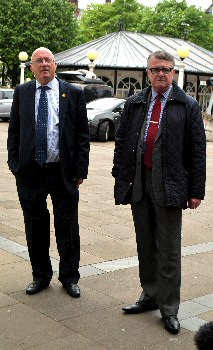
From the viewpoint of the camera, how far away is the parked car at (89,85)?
28.0m

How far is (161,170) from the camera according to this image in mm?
4527

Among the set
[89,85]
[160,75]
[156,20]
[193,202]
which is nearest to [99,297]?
[193,202]

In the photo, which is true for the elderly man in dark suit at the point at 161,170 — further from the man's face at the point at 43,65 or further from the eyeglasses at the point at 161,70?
the man's face at the point at 43,65

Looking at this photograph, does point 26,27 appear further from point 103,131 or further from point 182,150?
point 182,150

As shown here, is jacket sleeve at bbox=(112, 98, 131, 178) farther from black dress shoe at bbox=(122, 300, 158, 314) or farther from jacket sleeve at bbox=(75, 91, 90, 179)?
black dress shoe at bbox=(122, 300, 158, 314)

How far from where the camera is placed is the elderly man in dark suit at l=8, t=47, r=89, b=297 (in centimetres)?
507

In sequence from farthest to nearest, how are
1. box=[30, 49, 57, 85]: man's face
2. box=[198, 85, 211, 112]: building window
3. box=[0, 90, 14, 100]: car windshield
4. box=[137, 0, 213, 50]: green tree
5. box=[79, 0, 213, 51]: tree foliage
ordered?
box=[79, 0, 213, 51]: tree foliage, box=[137, 0, 213, 50]: green tree, box=[198, 85, 211, 112]: building window, box=[0, 90, 14, 100]: car windshield, box=[30, 49, 57, 85]: man's face

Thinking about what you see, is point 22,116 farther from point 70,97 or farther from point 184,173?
point 184,173

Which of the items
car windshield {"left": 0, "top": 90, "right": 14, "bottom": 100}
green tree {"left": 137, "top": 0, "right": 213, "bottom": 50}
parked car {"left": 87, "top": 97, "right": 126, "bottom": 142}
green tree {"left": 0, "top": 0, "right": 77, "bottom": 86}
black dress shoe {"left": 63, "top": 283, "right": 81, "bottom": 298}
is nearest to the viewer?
black dress shoe {"left": 63, "top": 283, "right": 81, "bottom": 298}

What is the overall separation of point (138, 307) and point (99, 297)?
1.46ft

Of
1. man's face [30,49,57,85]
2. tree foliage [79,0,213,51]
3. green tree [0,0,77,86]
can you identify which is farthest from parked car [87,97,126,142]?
tree foliage [79,0,213,51]

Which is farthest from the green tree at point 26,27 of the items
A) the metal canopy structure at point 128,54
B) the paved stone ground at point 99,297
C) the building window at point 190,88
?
the paved stone ground at point 99,297

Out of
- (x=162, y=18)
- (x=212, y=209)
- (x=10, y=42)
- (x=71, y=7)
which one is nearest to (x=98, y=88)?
(x=212, y=209)

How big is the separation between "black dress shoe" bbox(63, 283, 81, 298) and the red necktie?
1.29 meters
